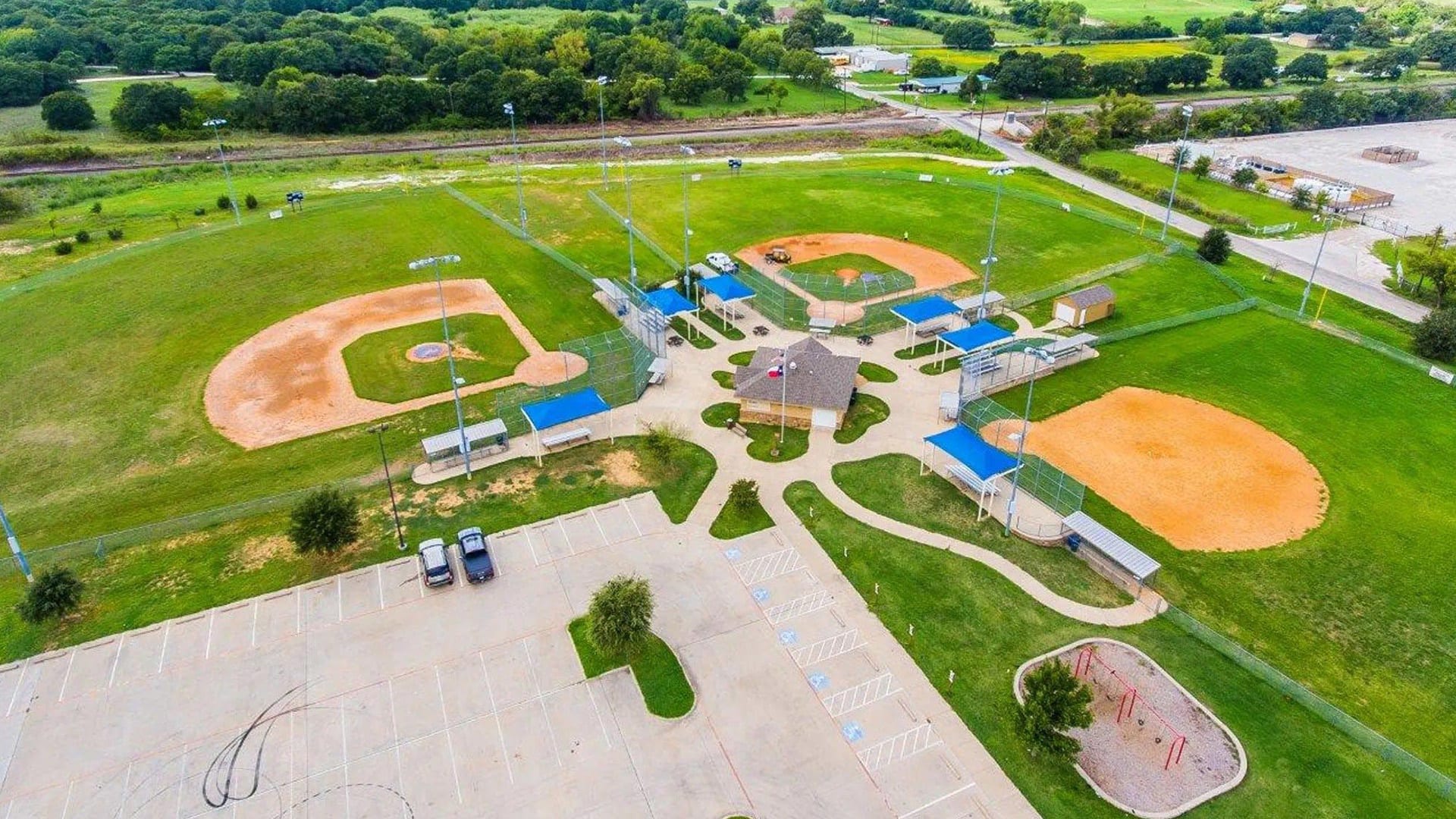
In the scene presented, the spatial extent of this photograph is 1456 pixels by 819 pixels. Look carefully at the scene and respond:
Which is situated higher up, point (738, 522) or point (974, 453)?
point (974, 453)

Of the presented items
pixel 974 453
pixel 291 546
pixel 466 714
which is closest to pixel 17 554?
pixel 291 546

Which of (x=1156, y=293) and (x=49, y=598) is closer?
(x=49, y=598)

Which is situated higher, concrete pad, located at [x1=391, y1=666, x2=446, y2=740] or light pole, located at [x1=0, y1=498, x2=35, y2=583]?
light pole, located at [x1=0, y1=498, x2=35, y2=583]

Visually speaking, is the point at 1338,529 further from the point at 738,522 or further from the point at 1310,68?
the point at 1310,68

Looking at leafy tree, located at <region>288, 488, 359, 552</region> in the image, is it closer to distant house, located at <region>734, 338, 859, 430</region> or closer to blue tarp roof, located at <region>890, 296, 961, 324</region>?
distant house, located at <region>734, 338, 859, 430</region>

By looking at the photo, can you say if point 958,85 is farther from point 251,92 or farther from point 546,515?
point 546,515

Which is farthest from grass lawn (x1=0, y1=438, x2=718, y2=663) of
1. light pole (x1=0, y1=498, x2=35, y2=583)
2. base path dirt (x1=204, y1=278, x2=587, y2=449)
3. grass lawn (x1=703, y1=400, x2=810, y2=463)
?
base path dirt (x1=204, y1=278, x2=587, y2=449)
